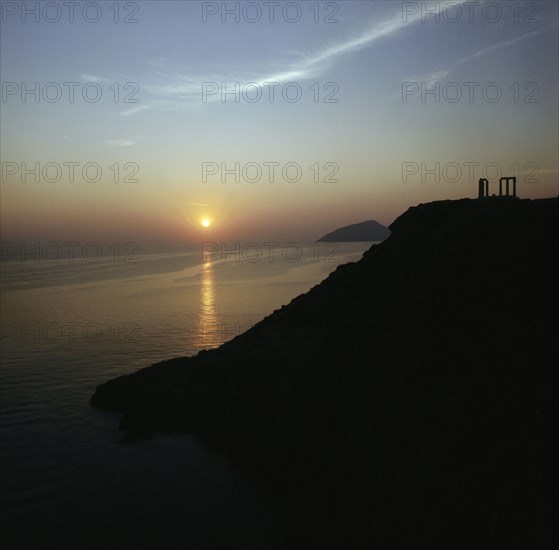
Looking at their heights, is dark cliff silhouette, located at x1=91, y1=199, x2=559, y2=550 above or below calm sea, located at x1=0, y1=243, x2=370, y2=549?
above

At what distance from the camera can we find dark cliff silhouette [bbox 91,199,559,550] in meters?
16.9

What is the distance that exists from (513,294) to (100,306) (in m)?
99.4

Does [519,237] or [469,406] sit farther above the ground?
[519,237]

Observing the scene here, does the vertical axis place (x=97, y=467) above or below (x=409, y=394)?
below

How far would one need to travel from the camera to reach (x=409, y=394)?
2153 centimetres

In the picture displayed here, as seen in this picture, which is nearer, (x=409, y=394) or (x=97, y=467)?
(x=409, y=394)

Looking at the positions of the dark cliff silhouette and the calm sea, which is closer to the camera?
the dark cliff silhouette

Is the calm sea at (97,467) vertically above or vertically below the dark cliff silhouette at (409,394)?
below

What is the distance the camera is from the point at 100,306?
104 m

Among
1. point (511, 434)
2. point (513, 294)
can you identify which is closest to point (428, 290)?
point (513, 294)

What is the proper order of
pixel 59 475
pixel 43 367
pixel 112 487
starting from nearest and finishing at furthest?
pixel 112 487 < pixel 59 475 < pixel 43 367

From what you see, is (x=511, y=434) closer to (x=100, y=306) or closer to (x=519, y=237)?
(x=519, y=237)

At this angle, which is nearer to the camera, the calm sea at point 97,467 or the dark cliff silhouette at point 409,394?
the dark cliff silhouette at point 409,394

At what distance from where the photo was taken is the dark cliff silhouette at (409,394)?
16906 millimetres
